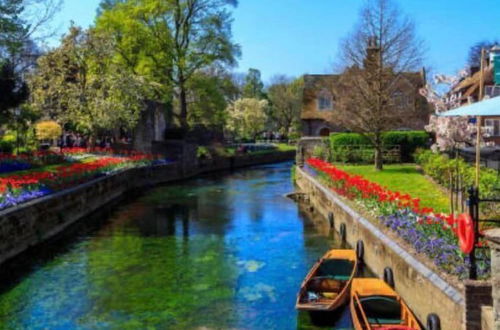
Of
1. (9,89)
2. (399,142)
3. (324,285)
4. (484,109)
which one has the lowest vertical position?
(324,285)

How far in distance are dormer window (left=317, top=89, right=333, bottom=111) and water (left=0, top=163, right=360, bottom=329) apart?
3248cm

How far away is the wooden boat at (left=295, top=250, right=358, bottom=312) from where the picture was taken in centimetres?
1160

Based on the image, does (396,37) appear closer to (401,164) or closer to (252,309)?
(401,164)

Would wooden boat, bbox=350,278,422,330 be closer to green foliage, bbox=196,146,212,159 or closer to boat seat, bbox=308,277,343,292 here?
boat seat, bbox=308,277,343,292

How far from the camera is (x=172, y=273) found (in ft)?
52.6

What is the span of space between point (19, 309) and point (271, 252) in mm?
8244

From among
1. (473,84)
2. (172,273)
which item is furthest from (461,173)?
(473,84)

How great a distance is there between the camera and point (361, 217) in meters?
17.4

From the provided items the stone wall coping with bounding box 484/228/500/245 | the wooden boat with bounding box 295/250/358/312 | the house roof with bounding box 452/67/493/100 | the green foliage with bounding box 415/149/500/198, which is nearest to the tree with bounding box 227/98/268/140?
the house roof with bounding box 452/67/493/100

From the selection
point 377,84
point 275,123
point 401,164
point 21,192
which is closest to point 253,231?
point 21,192

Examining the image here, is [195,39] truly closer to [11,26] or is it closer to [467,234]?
[11,26]

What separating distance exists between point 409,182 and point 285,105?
66058mm

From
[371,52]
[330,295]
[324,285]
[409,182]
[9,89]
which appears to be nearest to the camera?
[330,295]

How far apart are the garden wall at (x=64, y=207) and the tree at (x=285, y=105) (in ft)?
156
